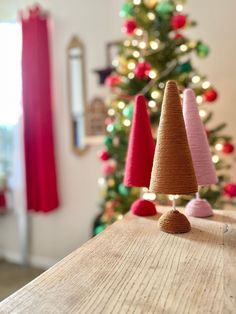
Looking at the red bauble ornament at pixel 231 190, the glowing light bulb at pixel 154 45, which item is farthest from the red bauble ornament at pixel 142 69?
the red bauble ornament at pixel 231 190

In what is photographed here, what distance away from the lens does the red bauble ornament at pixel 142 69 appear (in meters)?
1.47

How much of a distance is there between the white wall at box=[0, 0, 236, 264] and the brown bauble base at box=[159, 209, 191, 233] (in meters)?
1.41

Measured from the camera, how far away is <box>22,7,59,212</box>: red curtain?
7.34 feet

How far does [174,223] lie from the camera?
64 cm

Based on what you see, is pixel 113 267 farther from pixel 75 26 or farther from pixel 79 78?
pixel 75 26

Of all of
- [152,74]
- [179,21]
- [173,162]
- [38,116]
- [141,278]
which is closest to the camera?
[141,278]

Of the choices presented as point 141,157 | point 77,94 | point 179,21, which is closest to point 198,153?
point 141,157

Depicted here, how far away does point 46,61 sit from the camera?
2.28 m

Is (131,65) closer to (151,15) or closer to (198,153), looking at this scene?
(151,15)

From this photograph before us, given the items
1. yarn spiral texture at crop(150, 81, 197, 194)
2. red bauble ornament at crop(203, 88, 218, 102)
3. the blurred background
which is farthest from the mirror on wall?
yarn spiral texture at crop(150, 81, 197, 194)

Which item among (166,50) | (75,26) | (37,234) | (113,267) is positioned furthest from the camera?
(37,234)

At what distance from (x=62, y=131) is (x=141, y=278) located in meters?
1.99

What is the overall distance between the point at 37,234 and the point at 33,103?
1031 millimetres

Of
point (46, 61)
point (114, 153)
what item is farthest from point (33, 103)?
point (114, 153)
